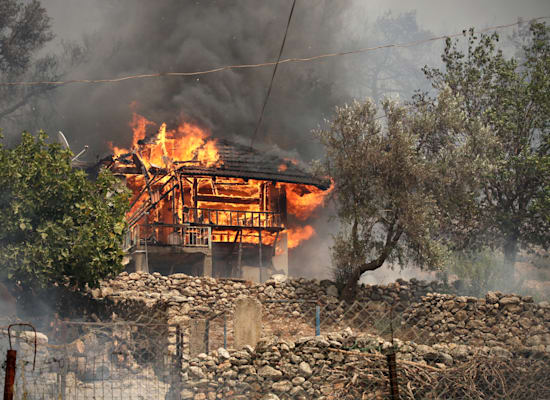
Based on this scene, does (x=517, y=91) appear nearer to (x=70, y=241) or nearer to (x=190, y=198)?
(x=190, y=198)

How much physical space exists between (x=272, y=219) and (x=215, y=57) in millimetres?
16074

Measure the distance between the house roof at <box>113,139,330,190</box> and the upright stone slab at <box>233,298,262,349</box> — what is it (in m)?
14.3

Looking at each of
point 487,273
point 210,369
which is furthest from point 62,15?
point 210,369

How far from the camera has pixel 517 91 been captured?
90.8 feet

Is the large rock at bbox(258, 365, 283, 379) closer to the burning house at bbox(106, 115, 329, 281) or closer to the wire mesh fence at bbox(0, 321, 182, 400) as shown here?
the wire mesh fence at bbox(0, 321, 182, 400)

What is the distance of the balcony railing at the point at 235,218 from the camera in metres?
30.1

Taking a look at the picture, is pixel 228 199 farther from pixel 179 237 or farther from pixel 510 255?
pixel 510 255

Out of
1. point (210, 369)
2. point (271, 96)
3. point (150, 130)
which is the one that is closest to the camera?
point (210, 369)

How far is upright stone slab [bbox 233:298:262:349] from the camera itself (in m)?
15.8

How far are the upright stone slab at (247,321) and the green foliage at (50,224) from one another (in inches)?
200

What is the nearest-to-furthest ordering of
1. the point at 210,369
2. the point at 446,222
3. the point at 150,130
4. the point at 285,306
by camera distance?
the point at 210,369, the point at 285,306, the point at 446,222, the point at 150,130

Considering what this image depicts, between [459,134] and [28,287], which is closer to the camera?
[28,287]

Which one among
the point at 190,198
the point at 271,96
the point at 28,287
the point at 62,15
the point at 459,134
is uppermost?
the point at 62,15

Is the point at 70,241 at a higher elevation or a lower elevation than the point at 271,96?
lower
